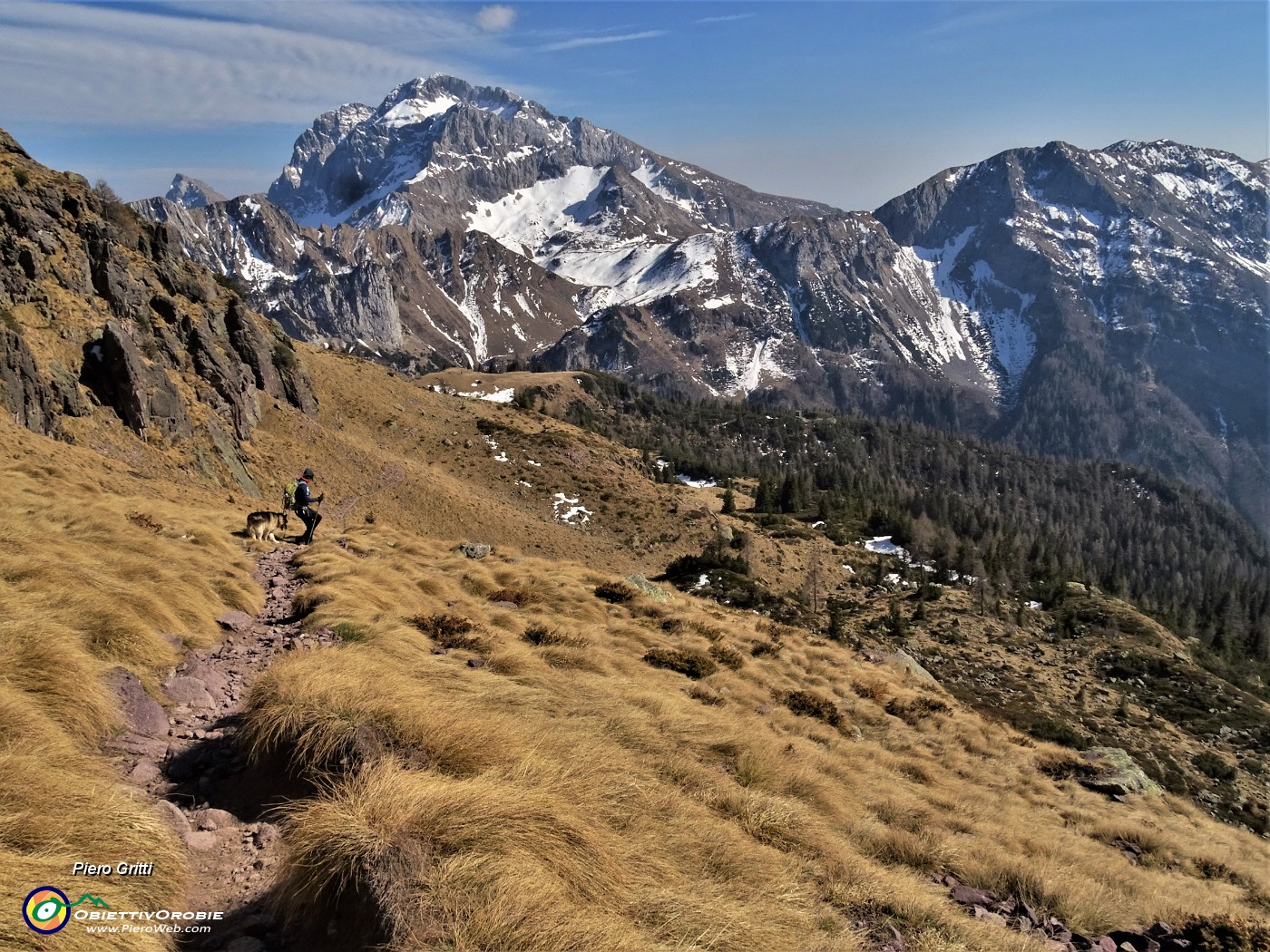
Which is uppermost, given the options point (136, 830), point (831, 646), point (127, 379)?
point (127, 379)

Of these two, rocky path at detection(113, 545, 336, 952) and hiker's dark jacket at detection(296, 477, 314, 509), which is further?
hiker's dark jacket at detection(296, 477, 314, 509)

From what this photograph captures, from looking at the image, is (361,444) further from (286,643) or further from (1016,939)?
(1016,939)

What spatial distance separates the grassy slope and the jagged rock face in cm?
875

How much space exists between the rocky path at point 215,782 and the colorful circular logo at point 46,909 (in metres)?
1.06

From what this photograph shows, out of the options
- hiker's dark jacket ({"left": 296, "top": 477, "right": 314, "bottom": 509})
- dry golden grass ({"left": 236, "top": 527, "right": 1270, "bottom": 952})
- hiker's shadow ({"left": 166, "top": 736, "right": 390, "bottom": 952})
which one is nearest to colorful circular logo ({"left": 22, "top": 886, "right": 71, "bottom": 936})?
hiker's shadow ({"left": 166, "top": 736, "right": 390, "bottom": 952})

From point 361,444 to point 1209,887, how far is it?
175 feet

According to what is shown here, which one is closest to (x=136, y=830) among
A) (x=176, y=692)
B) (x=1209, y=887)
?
(x=176, y=692)

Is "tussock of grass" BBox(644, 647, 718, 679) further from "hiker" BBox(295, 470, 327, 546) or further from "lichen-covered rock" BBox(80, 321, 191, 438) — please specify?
"lichen-covered rock" BBox(80, 321, 191, 438)

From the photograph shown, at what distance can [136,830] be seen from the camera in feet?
17.4

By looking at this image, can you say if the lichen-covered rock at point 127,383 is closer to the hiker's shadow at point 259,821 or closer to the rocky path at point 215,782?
the rocky path at point 215,782

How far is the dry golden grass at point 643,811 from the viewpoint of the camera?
5.07 m

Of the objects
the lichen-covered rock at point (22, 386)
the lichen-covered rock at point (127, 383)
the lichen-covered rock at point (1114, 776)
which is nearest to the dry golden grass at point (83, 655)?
the lichen-covered rock at point (22, 386)

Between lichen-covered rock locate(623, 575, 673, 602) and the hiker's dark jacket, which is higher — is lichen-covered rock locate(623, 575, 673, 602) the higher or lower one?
the lower one

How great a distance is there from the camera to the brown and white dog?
21.2 m
